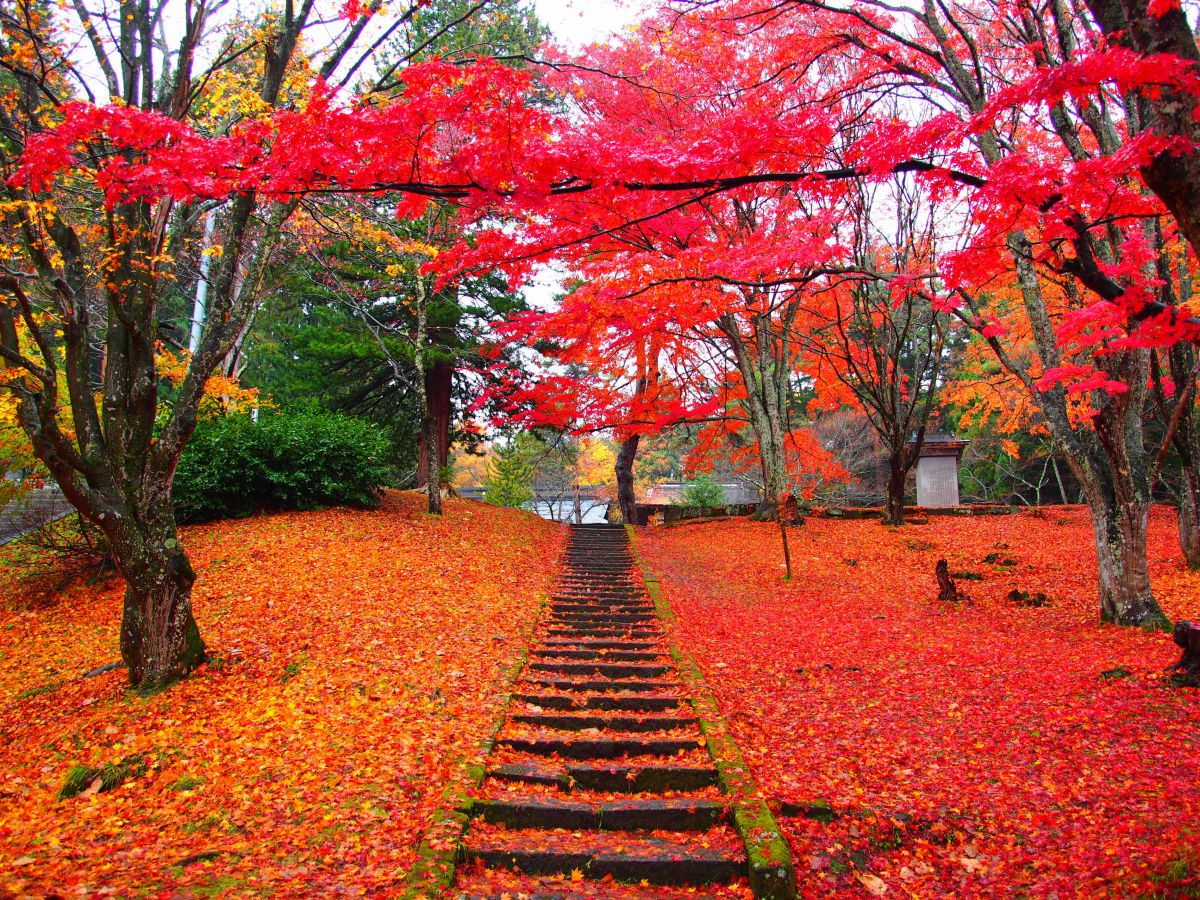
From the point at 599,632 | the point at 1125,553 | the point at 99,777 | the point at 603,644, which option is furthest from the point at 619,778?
the point at 1125,553

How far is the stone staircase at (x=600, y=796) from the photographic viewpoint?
334 cm

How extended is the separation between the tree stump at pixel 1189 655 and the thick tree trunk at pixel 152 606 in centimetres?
793

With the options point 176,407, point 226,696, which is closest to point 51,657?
point 226,696

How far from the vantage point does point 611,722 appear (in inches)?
198

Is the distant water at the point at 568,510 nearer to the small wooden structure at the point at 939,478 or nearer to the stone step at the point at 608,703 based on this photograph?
the small wooden structure at the point at 939,478

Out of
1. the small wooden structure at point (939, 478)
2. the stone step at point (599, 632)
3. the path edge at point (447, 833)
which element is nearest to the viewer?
A: the path edge at point (447, 833)

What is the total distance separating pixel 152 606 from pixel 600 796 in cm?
393

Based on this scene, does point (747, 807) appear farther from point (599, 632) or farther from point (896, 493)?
point (896, 493)

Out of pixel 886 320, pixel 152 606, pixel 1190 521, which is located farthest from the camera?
pixel 886 320

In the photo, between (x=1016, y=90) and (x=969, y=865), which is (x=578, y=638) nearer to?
(x=969, y=865)

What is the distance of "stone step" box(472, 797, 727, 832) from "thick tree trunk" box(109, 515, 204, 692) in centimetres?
323

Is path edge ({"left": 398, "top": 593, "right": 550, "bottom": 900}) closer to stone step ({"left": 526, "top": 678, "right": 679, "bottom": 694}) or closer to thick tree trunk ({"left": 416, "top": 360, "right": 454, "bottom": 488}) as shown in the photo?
stone step ({"left": 526, "top": 678, "right": 679, "bottom": 694})

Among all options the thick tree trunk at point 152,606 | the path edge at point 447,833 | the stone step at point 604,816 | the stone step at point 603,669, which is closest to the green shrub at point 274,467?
the thick tree trunk at point 152,606

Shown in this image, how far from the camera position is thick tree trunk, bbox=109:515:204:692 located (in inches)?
203
